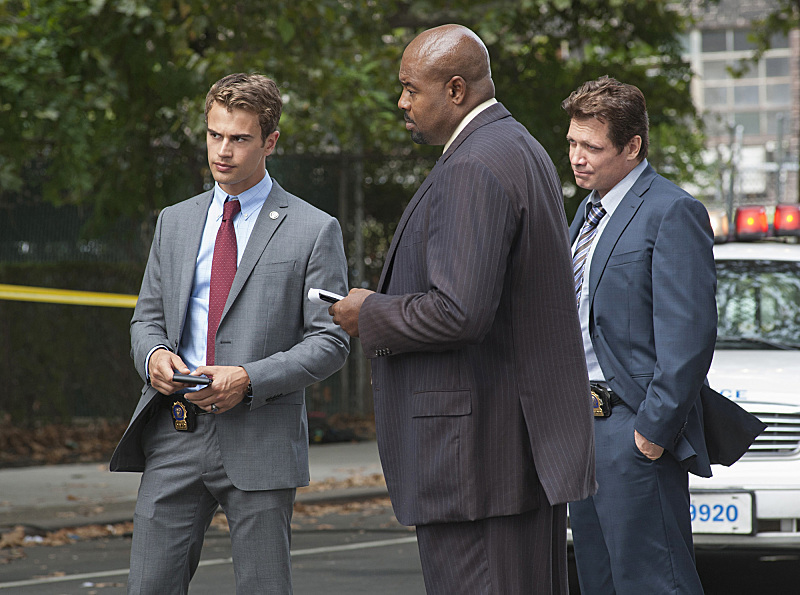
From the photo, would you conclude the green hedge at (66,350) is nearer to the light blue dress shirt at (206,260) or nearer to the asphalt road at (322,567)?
the asphalt road at (322,567)

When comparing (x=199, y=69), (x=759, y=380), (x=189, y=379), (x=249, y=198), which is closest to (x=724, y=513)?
(x=759, y=380)

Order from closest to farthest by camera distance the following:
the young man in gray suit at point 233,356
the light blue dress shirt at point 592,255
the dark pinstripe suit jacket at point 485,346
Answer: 1. the dark pinstripe suit jacket at point 485,346
2. the young man in gray suit at point 233,356
3. the light blue dress shirt at point 592,255

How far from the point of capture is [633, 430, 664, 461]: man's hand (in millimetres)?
3568

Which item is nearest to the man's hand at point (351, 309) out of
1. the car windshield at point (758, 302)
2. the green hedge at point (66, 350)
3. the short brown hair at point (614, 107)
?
the short brown hair at point (614, 107)

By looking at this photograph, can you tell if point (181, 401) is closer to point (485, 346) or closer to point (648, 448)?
point (485, 346)

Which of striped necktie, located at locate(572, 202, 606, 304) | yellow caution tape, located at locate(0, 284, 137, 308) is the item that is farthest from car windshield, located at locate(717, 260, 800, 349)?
yellow caution tape, located at locate(0, 284, 137, 308)

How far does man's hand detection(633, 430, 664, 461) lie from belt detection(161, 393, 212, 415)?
1341mm

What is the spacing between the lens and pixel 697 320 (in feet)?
11.6

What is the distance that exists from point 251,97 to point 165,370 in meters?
→ 0.88

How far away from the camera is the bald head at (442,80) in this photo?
276 centimetres

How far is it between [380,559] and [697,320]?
388 centimetres

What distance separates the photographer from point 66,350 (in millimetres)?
11438

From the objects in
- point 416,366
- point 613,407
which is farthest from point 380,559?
point 416,366

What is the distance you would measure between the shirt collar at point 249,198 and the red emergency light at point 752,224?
4.12m
